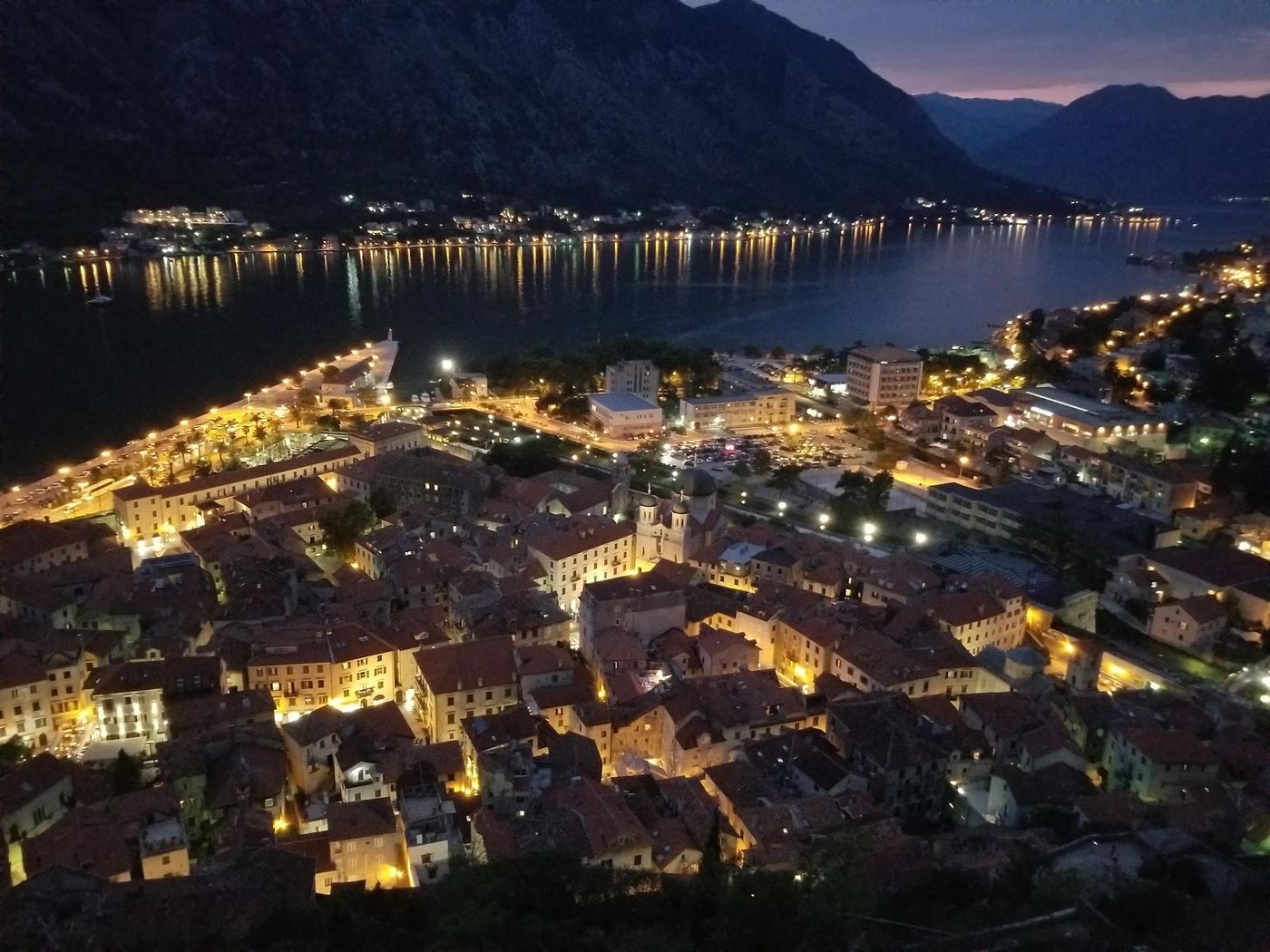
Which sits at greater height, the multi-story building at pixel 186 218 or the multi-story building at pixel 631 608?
the multi-story building at pixel 186 218

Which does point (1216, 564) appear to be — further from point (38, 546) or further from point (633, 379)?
point (38, 546)

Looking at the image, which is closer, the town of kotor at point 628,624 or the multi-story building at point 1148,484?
the town of kotor at point 628,624

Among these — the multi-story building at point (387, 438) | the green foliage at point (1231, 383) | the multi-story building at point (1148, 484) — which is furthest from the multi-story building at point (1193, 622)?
the multi-story building at point (387, 438)

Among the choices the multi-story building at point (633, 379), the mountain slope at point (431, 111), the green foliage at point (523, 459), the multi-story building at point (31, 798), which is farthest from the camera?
the mountain slope at point (431, 111)

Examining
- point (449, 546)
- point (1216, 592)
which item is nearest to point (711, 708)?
point (449, 546)

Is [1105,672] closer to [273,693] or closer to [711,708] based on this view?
[711,708]

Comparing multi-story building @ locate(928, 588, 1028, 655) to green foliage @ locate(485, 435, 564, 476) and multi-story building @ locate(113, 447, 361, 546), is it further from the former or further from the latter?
multi-story building @ locate(113, 447, 361, 546)

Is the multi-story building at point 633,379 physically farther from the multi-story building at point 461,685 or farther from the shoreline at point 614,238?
the shoreline at point 614,238
